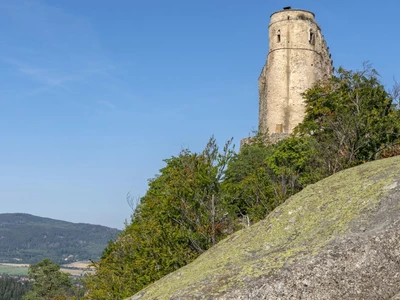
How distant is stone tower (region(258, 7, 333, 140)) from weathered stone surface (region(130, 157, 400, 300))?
47.7 m

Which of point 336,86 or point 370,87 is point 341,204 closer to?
point 370,87

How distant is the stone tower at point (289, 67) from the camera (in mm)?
60500

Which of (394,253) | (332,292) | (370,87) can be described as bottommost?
(332,292)

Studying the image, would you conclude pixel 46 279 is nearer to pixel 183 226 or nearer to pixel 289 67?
pixel 289 67

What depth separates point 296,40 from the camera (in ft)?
201

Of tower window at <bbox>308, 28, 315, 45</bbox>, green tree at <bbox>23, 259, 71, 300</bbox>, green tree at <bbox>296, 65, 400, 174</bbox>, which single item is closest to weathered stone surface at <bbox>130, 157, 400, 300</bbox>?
green tree at <bbox>296, 65, 400, 174</bbox>

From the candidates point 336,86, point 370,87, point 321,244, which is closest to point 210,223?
point 321,244

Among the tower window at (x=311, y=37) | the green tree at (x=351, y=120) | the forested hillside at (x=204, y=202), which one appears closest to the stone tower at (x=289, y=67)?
the tower window at (x=311, y=37)

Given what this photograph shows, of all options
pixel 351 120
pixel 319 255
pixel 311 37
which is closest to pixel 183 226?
pixel 351 120

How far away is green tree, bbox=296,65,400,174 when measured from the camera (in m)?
30.0

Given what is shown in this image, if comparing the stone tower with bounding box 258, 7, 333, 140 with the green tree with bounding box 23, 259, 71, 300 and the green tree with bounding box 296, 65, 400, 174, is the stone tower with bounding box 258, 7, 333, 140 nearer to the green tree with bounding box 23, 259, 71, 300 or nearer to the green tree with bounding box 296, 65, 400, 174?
the green tree with bounding box 296, 65, 400, 174

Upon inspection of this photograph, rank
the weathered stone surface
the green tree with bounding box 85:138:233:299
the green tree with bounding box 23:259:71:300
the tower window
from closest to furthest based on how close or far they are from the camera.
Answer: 1. the weathered stone surface
2. the green tree with bounding box 85:138:233:299
3. the tower window
4. the green tree with bounding box 23:259:71:300

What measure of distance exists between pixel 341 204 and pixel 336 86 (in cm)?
4046

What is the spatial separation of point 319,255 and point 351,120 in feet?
73.8
